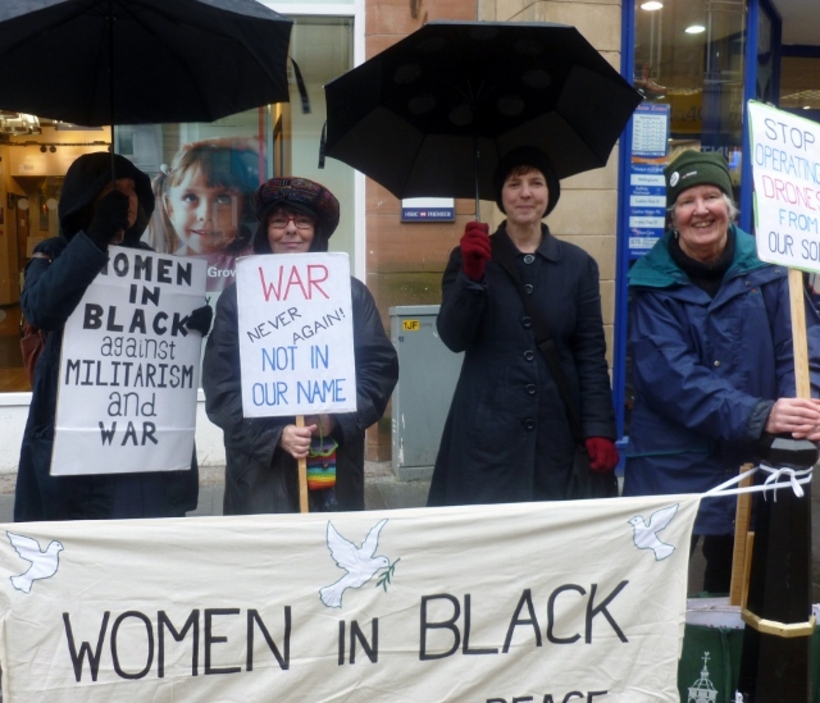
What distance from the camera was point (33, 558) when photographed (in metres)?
2.73

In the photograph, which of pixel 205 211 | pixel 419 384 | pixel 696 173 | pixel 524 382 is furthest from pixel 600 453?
pixel 205 211

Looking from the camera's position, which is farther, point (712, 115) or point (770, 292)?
point (712, 115)

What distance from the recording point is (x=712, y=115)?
7.09 metres

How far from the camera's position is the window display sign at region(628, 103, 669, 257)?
6691 millimetres

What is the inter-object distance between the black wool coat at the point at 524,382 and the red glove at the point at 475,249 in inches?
4.4

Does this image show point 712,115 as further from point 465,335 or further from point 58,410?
point 58,410

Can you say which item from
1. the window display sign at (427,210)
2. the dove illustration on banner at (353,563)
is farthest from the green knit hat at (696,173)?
the window display sign at (427,210)

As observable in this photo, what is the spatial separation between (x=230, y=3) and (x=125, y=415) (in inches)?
54.5

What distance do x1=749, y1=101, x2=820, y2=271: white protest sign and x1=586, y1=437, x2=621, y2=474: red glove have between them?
876 millimetres

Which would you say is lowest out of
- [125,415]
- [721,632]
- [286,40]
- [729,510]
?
[721,632]

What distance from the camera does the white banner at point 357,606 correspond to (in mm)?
2754

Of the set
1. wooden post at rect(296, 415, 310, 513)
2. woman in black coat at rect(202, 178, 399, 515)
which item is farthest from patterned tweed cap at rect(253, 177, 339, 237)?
wooden post at rect(296, 415, 310, 513)

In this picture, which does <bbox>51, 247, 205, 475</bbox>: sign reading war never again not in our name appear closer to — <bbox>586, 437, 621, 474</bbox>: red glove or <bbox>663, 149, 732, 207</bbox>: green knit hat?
<bbox>586, 437, 621, 474</bbox>: red glove

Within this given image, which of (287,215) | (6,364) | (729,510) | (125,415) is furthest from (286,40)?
(6,364)
